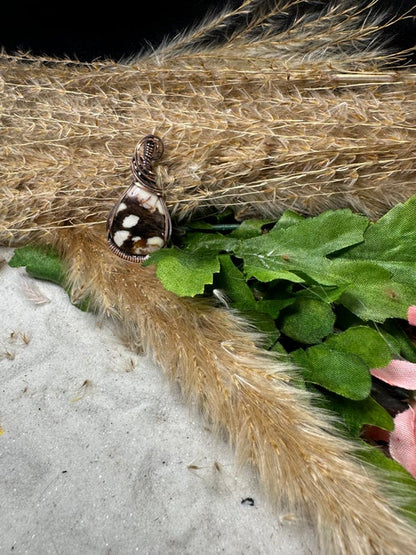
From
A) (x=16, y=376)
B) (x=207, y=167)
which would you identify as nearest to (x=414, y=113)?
(x=207, y=167)

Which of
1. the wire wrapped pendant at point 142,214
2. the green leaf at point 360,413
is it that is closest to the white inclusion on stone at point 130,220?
the wire wrapped pendant at point 142,214

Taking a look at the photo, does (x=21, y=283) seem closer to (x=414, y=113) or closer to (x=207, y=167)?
(x=207, y=167)

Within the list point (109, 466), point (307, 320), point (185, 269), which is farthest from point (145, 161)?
point (109, 466)

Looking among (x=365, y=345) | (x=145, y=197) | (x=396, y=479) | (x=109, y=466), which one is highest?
(x=145, y=197)

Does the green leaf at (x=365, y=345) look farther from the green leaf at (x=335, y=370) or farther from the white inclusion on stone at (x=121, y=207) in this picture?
the white inclusion on stone at (x=121, y=207)

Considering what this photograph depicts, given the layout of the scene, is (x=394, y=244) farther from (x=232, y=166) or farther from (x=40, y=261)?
(x=40, y=261)

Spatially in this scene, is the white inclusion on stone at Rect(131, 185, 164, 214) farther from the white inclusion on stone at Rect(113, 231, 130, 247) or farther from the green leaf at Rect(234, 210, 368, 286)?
the green leaf at Rect(234, 210, 368, 286)
